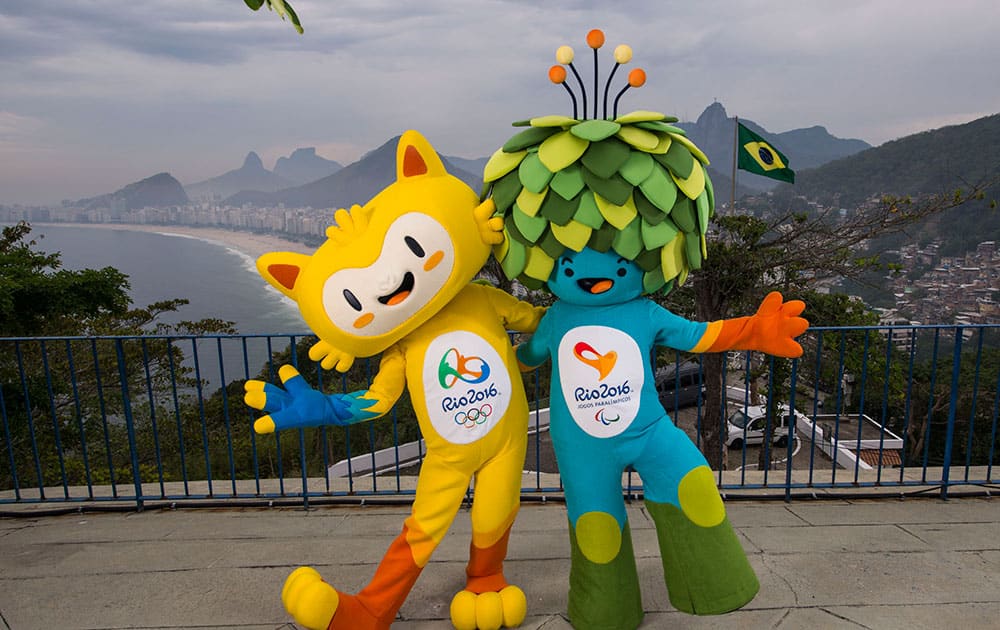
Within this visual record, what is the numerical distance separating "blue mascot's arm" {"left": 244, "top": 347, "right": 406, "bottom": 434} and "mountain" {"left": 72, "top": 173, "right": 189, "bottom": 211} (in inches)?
6537

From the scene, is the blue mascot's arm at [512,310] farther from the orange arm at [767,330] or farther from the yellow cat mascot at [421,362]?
the orange arm at [767,330]

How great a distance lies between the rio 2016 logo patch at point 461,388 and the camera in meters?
2.57

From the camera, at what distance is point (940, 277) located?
2508cm

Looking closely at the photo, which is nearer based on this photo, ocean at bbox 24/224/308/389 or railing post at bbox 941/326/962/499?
railing post at bbox 941/326/962/499

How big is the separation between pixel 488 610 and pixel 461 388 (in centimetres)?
95

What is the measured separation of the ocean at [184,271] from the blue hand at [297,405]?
44.7 m

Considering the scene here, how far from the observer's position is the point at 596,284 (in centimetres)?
253

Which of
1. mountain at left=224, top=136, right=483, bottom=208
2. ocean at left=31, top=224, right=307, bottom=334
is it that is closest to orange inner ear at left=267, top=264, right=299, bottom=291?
ocean at left=31, top=224, right=307, bottom=334

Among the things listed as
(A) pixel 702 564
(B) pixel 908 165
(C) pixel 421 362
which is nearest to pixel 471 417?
(C) pixel 421 362

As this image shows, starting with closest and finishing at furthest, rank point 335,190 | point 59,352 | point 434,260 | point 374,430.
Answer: point 434,260
point 59,352
point 374,430
point 335,190

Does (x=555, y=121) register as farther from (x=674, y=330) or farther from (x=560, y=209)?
(x=674, y=330)

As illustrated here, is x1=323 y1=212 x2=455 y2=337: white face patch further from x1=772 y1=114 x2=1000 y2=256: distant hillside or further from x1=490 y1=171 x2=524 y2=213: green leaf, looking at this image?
x1=772 y1=114 x2=1000 y2=256: distant hillside

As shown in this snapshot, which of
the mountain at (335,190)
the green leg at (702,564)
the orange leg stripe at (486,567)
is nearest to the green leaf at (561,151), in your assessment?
the green leg at (702,564)

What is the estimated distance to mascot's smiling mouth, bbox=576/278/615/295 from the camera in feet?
8.27
